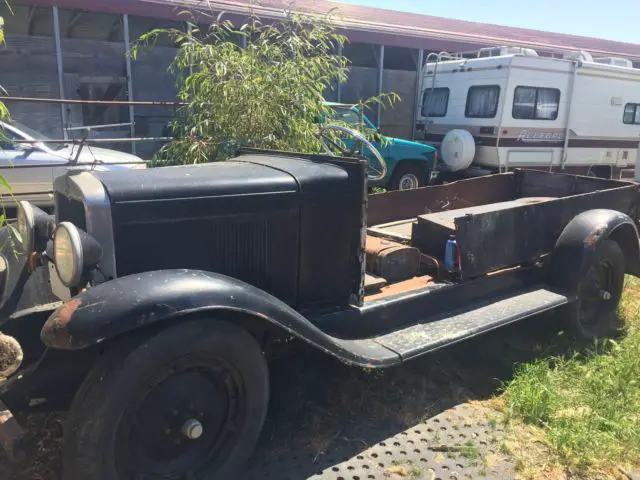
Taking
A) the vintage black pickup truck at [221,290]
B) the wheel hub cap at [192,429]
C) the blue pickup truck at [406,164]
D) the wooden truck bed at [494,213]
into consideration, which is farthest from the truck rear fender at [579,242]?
the blue pickup truck at [406,164]

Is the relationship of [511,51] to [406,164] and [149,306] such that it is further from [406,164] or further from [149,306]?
[149,306]

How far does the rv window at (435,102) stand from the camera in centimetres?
1210

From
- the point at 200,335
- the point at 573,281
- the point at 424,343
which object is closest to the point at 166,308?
the point at 200,335

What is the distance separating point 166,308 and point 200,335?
209 mm

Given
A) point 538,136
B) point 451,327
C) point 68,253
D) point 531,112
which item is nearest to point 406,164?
point 531,112

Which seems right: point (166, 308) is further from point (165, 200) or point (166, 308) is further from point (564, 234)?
point (564, 234)

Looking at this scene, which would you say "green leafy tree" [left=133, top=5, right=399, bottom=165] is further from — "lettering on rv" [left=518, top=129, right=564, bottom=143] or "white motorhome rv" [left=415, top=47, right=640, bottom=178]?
"lettering on rv" [left=518, top=129, right=564, bottom=143]

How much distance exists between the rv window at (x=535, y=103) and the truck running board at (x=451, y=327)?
24.7 ft

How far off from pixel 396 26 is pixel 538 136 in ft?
18.6

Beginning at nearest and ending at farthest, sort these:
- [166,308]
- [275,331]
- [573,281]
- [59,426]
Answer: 1. [166,308]
2. [275,331]
3. [59,426]
4. [573,281]

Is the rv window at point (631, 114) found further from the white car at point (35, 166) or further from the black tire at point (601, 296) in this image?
the white car at point (35, 166)

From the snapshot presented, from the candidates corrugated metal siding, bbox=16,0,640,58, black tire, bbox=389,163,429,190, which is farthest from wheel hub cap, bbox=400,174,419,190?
corrugated metal siding, bbox=16,0,640,58

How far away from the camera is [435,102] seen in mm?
12359

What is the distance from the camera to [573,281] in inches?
165
